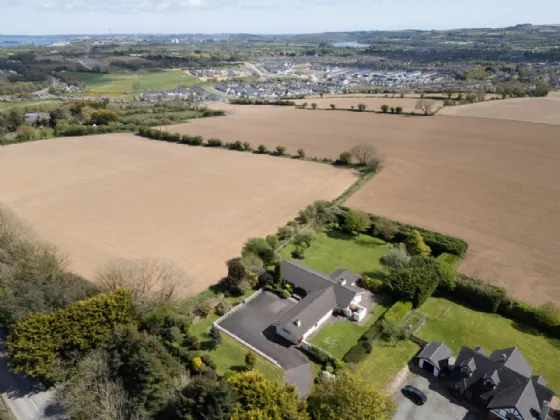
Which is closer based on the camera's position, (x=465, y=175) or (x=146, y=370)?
(x=146, y=370)

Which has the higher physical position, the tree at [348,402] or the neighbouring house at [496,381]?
the tree at [348,402]

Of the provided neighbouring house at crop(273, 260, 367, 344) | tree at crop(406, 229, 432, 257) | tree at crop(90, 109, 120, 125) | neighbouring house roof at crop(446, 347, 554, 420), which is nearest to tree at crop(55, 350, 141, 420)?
neighbouring house at crop(273, 260, 367, 344)

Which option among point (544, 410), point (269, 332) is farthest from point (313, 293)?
point (544, 410)

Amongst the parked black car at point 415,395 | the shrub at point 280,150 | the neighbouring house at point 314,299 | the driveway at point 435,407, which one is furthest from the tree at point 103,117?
the driveway at point 435,407

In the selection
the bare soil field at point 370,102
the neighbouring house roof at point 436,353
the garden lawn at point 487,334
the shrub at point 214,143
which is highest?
the bare soil field at point 370,102

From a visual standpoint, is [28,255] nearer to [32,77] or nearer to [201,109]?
[201,109]

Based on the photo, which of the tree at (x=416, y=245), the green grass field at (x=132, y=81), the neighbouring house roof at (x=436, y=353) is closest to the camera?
the neighbouring house roof at (x=436, y=353)

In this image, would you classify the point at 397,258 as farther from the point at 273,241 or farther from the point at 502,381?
the point at 502,381

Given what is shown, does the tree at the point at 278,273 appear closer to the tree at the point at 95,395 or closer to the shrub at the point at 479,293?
the shrub at the point at 479,293
